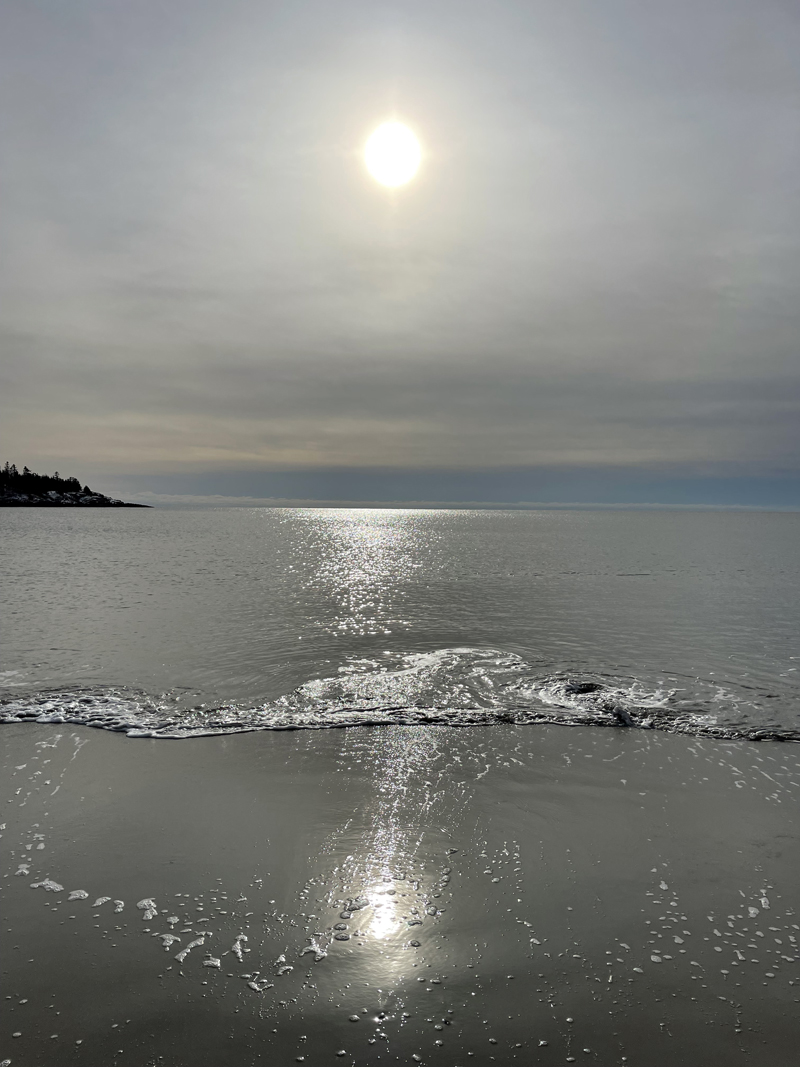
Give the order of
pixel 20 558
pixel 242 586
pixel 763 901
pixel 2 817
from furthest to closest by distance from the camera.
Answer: pixel 20 558 < pixel 242 586 < pixel 2 817 < pixel 763 901

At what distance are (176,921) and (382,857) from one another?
9.59 ft

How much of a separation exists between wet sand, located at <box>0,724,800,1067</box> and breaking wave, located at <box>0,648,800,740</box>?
243 cm

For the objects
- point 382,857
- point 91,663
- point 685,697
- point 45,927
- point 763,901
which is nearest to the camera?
point 45,927

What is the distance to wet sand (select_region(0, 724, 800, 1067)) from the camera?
562cm

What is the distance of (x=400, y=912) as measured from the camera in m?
7.37

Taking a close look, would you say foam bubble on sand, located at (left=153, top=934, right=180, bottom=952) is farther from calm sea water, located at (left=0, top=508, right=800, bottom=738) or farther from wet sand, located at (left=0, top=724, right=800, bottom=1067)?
calm sea water, located at (left=0, top=508, right=800, bottom=738)

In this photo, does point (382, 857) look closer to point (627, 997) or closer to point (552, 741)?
point (627, 997)

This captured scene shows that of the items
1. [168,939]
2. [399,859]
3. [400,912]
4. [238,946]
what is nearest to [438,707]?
[399,859]

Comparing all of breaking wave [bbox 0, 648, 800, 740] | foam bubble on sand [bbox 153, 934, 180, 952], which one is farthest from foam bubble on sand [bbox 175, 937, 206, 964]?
breaking wave [bbox 0, 648, 800, 740]

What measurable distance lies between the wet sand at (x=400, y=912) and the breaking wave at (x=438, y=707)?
7.96 feet

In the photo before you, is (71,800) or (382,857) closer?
(382,857)

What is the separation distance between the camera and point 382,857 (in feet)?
28.3

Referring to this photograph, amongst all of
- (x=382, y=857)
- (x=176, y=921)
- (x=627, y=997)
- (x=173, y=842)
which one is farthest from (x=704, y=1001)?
(x=173, y=842)

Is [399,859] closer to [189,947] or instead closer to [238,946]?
[238,946]
